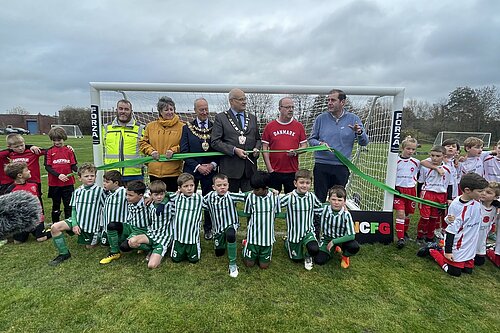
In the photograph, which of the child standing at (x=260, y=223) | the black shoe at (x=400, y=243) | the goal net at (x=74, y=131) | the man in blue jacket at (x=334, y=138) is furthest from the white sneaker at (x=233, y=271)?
the goal net at (x=74, y=131)

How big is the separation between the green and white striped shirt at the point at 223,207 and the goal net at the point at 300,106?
5.33ft

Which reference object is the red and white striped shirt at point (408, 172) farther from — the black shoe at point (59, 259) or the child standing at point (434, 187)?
the black shoe at point (59, 259)

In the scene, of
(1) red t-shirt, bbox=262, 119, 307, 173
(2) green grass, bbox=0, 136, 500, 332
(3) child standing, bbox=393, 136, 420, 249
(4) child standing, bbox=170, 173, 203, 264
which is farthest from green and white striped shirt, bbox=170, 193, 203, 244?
(3) child standing, bbox=393, 136, 420, 249

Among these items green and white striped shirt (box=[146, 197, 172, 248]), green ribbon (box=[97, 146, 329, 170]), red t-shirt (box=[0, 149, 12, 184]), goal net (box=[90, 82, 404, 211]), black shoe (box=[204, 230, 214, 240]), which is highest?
goal net (box=[90, 82, 404, 211])

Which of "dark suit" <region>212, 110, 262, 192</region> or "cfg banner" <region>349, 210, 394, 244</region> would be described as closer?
"dark suit" <region>212, 110, 262, 192</region>

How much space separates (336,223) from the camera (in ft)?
11.8

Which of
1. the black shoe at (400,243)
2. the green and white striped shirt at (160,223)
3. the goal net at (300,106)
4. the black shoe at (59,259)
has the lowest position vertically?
the black shoe at (59,259)

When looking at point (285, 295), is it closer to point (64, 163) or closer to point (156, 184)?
point (156, 184)

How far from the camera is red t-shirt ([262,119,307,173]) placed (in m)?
4.03

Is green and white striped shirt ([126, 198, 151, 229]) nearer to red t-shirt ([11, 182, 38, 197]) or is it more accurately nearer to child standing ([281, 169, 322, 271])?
red t-shirt ([11, 182, 38, 197])

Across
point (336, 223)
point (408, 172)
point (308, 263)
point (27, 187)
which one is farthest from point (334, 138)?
point (27, 187)

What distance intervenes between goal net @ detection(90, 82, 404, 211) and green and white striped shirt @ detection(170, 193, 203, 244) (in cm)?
179

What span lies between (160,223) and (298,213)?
173cm

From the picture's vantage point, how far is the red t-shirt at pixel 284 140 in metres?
4.03
